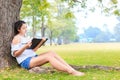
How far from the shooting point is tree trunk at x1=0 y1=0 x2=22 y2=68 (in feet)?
35.8

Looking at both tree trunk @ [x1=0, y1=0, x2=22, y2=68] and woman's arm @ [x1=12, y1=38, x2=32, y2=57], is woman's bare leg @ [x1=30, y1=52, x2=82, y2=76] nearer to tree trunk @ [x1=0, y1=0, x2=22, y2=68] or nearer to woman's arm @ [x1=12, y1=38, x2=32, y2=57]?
woman's arm @ [x1=12, y1=38, x2=32, y2=57]

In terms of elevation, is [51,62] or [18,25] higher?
[18,25]

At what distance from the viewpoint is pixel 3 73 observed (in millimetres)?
10219

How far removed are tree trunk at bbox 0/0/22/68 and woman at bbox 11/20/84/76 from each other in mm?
525

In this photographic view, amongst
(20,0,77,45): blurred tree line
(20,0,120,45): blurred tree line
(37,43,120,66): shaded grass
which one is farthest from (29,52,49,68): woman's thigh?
(20,0,77,45): blurred tree line

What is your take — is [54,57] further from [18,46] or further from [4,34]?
[4,34]

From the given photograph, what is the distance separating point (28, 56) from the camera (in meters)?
10.1

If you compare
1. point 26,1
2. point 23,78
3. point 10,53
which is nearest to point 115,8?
point 26,1

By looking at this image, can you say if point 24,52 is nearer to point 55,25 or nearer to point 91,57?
point 91,57

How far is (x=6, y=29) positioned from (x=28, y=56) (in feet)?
4.66

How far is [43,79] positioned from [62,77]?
0.52 m

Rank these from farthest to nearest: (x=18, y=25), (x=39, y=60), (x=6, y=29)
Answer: (x=6, y=29) < (x=18, y=25) < (x=39, y=60)

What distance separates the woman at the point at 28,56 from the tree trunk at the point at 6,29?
1.72 feet

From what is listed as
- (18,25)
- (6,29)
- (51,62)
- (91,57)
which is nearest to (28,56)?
(51,62)
